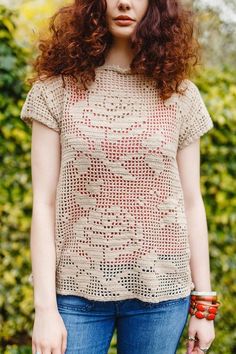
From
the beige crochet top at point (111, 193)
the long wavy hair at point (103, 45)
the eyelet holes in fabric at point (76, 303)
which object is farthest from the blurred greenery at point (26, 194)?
the eyelet holes in fabric at point (76, 303)

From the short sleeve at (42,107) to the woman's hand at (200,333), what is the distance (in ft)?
2.52

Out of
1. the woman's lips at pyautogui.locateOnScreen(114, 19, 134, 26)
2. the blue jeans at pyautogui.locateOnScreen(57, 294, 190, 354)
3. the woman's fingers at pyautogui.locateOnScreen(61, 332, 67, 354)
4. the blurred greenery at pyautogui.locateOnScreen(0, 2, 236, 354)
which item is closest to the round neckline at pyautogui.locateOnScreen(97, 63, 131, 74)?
the woman's lips at pyautogui.locateOnScreen(114, 19, 134, 26)

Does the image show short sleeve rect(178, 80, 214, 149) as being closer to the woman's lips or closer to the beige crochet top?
the beige crochet top

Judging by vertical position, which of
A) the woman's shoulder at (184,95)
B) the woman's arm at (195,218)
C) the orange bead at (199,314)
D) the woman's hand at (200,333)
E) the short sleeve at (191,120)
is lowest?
the woman's hand at (200,333)

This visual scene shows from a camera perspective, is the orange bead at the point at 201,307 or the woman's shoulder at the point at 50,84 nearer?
the woman's shoulder at the point at 50,84

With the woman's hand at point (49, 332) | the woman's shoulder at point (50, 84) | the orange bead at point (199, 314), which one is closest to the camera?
the woman's hand at point (49, 332)

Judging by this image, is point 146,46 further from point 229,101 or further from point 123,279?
point 229,101

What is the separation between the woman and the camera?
6.01 ft

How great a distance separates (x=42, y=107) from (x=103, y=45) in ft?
0.92

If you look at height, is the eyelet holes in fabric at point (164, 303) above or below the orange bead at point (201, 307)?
above

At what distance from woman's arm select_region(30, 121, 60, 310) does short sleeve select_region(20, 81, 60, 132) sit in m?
0.02

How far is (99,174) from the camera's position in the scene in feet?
5.99

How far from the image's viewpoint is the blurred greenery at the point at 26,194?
3293 millimetres

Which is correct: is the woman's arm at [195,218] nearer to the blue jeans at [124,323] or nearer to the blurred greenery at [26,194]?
the blue jeans at [124,323]
